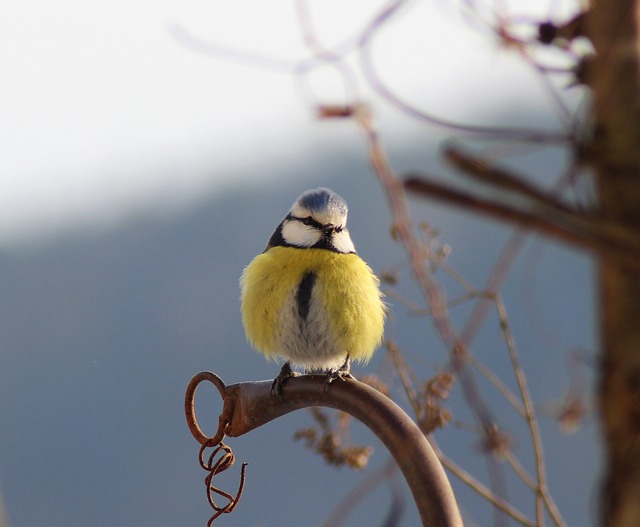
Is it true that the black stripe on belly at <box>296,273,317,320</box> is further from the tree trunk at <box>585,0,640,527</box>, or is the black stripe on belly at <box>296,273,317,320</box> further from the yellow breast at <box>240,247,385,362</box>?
the tree trunk at <box>585,0,640,527</box>

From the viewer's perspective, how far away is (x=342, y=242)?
3920 millimetres

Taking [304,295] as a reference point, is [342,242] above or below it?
above

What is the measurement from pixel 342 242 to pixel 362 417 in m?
1.71

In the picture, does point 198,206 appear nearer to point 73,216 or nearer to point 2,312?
point 73,216

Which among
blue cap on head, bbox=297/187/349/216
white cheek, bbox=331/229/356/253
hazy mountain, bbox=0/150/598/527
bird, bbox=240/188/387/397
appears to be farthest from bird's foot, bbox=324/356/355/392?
hazy mountain, bbox=0/150/598/527

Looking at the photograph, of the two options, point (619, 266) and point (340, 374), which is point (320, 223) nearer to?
point (340, 374)

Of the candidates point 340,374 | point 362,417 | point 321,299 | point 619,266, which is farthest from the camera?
point 321,299

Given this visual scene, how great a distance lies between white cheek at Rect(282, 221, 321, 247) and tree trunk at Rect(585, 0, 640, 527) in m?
2.68

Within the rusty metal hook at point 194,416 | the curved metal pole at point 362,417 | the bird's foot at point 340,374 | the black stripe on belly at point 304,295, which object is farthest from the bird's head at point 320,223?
the rusty metal hook at point 194,416

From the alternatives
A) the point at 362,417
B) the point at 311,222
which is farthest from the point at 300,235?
the point at 362,417

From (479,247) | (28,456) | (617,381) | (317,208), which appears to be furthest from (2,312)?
(617,381)

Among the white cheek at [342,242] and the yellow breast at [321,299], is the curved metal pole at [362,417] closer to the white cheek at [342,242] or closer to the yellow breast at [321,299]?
the yellow breast at [321,299]

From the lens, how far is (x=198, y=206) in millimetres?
32594

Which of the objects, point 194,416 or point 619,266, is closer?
point 619,266
